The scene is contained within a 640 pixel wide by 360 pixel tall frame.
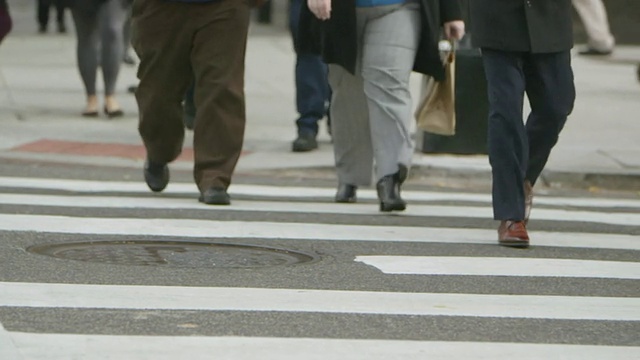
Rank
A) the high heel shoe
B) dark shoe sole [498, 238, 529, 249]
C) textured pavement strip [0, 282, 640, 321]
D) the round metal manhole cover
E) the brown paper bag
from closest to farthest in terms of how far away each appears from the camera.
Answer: textured pavement strip [0, 282, 640, 321]
the round metal manhole cover
dark shoe sole [498, 238, 529, 249]
the brown paper bag
the high heel shoe

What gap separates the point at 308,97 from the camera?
11.8m

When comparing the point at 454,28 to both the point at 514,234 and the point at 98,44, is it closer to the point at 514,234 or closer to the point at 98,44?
the point at 514,234

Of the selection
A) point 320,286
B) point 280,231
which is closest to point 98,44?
point 280,231

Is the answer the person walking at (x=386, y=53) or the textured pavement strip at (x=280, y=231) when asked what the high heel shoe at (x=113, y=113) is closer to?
the person walking at (x=386, y=53)

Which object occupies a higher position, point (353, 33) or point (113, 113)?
point (353, 33)

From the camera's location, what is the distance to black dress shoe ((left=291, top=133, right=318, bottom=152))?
38.2 ft

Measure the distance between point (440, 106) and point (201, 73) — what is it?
1.24m

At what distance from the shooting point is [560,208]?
30.8 ft

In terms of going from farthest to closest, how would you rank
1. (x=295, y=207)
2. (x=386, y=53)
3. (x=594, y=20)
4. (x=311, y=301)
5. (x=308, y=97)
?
(x=308, y=97), (x=594, y=20), (x=295, y=207), (x=386, y=53), (x=311, y=301)

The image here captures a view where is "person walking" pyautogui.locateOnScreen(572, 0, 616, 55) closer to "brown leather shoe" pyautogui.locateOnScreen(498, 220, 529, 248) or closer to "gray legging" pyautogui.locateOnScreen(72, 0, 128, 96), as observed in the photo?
"brown leather shoe" pyautogui.locateOnScreen(498, 220, 529, 248)

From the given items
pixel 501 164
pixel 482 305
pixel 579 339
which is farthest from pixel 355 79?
pixel 579 339

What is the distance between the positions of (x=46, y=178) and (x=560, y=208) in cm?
299

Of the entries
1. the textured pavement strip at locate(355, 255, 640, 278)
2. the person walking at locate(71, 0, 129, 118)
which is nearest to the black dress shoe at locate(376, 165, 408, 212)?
the textured pavement strip at locate(355, 255, 640, 278)

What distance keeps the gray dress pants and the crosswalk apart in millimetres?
355
